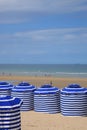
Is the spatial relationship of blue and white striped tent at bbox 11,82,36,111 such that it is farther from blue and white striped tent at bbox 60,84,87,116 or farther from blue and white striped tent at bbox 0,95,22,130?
blue and white striped tent at bbox 0,95,22,130

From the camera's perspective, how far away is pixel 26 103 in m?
18.0

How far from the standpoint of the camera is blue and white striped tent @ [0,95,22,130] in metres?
10.1

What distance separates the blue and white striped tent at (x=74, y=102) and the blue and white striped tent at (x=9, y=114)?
246 inches

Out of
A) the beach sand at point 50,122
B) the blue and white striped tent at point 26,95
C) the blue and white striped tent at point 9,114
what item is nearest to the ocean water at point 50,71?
the blue and white striped tent at point 26,95

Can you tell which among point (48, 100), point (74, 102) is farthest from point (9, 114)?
point (48, 100)

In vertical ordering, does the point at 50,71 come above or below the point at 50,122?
above

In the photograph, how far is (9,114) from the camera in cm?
1017

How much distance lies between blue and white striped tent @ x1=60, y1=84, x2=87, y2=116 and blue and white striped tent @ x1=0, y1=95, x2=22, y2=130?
6.25 meters

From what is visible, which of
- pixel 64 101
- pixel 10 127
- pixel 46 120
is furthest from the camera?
pixel 64 101

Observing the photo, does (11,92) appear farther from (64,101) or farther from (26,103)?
(64,101)

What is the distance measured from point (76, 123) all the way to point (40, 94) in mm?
3079

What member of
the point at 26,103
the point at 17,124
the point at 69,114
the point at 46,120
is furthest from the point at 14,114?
the point at 26,103

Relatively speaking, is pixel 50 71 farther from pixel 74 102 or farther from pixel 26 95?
pixel 74 102

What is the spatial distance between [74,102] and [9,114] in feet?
21.7
